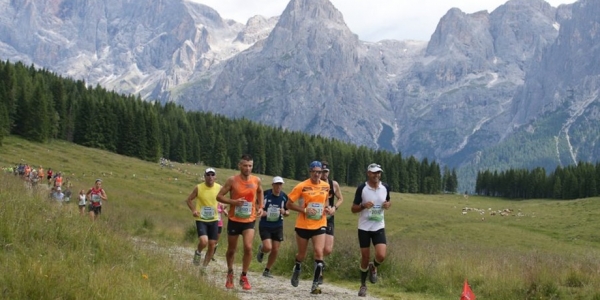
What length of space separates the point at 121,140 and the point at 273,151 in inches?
1612

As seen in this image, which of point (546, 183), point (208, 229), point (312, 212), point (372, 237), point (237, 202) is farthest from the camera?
point (546, 183)

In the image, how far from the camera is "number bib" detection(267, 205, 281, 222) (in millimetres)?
13453

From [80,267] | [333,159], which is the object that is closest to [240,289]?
[80,267]

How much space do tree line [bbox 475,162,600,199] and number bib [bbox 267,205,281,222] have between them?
12312cm

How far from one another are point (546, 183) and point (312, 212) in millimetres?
134339

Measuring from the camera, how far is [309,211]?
12531 mm

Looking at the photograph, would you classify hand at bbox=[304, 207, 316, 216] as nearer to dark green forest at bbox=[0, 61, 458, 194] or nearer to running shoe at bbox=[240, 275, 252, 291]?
running shoe at bbox=[240, 275, 252, 291]

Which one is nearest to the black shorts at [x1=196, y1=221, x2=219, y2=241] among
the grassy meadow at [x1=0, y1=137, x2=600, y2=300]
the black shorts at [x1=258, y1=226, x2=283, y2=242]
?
the grassy meadow at [x1=0, y1=137, x2=600, y2=300]

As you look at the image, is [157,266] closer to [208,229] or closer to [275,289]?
[275,289]

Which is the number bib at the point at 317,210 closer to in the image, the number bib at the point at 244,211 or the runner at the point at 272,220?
the runner at the point at 272,220

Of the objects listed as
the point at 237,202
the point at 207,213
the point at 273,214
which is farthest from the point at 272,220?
the point at 207,213

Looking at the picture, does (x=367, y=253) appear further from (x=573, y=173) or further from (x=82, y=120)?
(x=573, y=173)

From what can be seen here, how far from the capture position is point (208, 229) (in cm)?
1438

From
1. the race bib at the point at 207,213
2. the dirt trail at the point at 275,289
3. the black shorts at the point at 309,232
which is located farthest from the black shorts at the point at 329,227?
the race bib at the point at 207,213
